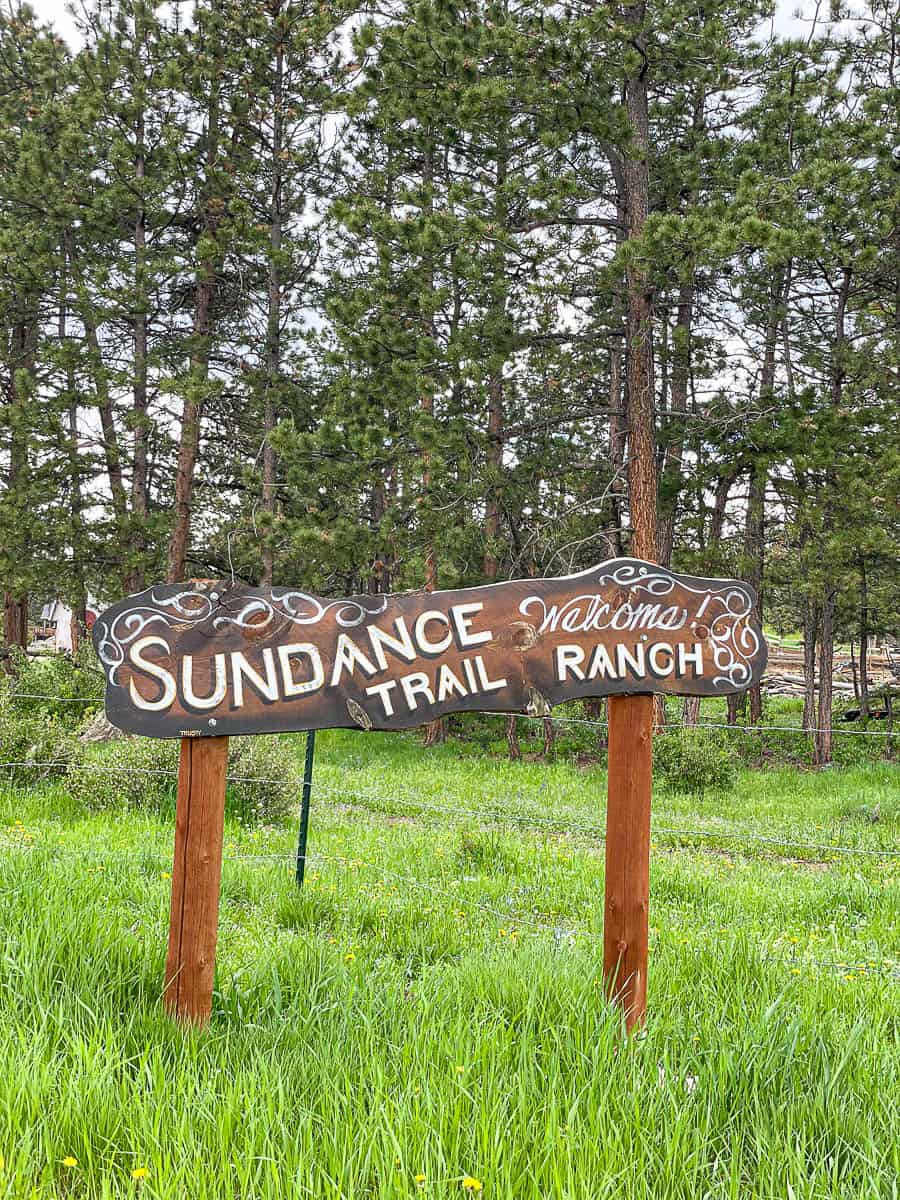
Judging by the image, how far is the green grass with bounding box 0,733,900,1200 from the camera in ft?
5.89

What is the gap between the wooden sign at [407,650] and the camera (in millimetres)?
2371

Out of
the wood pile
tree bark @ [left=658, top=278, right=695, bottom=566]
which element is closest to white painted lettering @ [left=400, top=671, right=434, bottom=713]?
tree bark @ [left=658, top=278, right=695, bottom=566]

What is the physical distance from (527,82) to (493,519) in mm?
6834

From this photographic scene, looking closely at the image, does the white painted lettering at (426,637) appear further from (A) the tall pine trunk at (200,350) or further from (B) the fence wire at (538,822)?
(A) the tall pine trunk at (200,350)

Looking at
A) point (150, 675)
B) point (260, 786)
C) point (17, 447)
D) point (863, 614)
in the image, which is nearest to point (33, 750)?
point (260, 786)

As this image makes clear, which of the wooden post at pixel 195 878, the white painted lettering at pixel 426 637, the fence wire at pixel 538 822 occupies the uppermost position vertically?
the white painted lettering at pixel 426 637

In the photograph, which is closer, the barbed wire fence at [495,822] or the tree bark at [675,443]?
the barbed wire fence at [495,822]

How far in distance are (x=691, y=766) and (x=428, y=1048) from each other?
9.43 metres

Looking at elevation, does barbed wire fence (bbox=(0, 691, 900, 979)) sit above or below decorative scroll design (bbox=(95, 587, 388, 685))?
below

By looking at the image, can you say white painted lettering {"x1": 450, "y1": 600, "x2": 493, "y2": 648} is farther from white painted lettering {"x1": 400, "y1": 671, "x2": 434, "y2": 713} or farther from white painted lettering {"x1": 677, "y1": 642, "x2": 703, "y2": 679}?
white painted lettering {"x1": 677, "y1": 642, "x2": 703, "y2": 679}

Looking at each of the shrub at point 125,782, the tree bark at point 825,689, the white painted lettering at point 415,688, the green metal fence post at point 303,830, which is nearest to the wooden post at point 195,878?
the white painted lettering at point 415,688

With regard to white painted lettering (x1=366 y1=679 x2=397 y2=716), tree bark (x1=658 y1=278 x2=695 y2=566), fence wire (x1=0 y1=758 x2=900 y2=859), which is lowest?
fence wire (x1=0 y1=758 x2=900 y2=859)

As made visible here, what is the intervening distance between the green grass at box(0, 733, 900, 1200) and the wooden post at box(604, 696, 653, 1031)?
0.13 meters

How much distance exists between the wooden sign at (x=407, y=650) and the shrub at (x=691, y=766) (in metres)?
8.43
